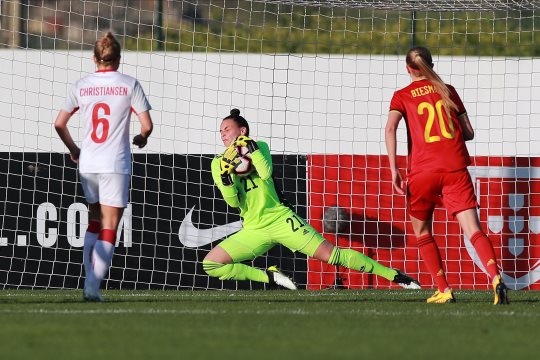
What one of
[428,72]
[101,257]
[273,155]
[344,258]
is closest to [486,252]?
[428,72]

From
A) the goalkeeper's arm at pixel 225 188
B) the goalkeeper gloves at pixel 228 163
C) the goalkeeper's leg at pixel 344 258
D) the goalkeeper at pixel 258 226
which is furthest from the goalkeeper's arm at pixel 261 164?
the goalkeeper's leg at pixel 344 258

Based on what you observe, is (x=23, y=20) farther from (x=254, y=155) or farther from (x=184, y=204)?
(x=254, y=155)

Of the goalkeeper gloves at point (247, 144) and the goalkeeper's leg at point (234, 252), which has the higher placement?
the goalkeeper gloves at point (247, 144)

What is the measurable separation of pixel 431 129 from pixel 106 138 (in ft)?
7.67

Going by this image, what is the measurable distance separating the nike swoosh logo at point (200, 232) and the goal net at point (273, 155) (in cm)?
1

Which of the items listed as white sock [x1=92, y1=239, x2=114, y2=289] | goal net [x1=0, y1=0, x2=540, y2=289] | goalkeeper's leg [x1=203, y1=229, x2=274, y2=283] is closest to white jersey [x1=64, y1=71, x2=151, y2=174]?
white sock [x1=92, y1=239, x2=114, y2=289]

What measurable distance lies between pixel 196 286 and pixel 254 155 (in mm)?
2645

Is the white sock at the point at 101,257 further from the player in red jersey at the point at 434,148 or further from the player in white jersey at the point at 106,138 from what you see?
the player in red jersey at the point at 434,148

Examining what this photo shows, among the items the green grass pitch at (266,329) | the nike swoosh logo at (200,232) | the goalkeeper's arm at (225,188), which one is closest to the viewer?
the green grass pitch at (266,329)

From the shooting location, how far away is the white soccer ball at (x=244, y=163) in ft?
35.0

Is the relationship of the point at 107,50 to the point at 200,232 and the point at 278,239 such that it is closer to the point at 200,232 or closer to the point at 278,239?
the point at 278,239

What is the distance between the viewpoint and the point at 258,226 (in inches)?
430

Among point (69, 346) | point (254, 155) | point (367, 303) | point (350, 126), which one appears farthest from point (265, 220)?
point (69, 346)

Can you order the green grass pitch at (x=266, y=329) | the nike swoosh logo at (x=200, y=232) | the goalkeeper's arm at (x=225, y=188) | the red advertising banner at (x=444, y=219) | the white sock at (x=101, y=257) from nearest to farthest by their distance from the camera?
the green grass pitch at (x=266, y=329), the white sock at (x=101, y=257), the goalkeeper's arm at (x=225, y=188), the nike swoosh logo at (x=200, y=232), the red advertising banner at (x=444, y=219)
